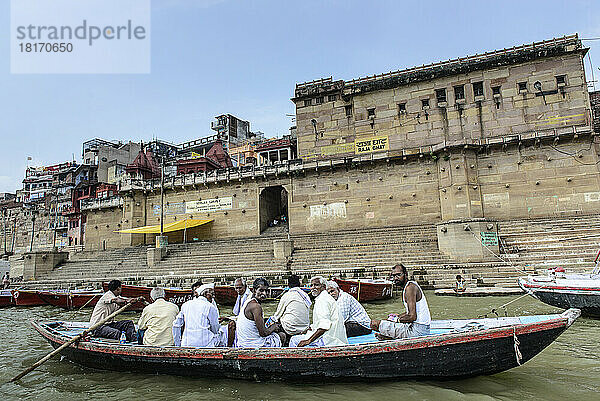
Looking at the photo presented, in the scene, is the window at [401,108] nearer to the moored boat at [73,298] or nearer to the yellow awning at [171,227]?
the yellow awning at [171,227]

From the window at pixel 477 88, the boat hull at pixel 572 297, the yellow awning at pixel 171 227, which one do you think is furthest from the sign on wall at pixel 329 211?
the boat hull at pixel 572 297

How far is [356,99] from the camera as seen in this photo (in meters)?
28.9

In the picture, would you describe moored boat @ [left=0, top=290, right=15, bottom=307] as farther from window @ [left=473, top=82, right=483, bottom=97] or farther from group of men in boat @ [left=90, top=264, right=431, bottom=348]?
window @ [left=473, top=82, right=483, bottom=97]

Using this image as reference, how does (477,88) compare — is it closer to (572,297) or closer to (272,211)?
(272,211)

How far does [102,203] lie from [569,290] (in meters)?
37.6

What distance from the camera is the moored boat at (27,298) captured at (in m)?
19.2

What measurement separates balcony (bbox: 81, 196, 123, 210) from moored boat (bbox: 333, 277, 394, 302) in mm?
27882

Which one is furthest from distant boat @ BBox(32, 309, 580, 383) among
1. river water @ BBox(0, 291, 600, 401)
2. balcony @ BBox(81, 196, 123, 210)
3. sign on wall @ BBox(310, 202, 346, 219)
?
balcony @ BBox(81, 196, 123, 210)

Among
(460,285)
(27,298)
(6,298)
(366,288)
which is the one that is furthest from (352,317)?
(6,298)

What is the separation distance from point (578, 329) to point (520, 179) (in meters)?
16.3

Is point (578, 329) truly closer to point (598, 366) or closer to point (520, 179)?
point (598, 366)

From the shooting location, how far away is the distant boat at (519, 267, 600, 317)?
990cm

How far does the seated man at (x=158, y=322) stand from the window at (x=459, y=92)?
24519 millimetres

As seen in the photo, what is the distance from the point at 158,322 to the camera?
23.8ft
